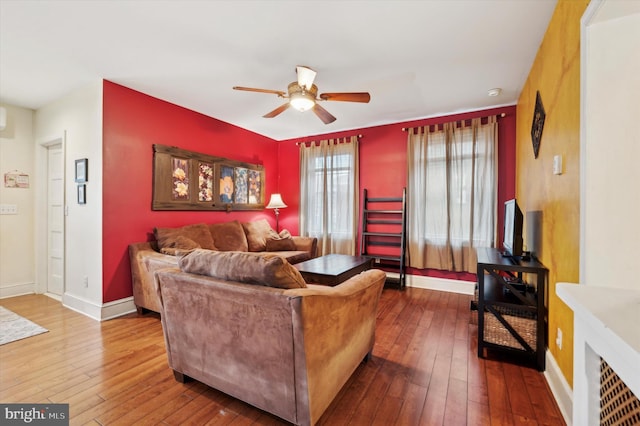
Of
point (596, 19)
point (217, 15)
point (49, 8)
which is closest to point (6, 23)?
point (49, 8)

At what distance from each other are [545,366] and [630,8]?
6.98 feet

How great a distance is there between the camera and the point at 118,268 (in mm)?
2998

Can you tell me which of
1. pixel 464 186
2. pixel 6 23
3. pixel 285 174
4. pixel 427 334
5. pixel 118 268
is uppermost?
pixel 6 23

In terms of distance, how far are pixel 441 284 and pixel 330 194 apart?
228cm

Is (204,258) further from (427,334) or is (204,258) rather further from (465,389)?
(427,334)

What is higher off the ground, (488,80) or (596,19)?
(488,80)

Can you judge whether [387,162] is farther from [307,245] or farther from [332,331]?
[332,331]

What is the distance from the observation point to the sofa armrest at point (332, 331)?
1.26m

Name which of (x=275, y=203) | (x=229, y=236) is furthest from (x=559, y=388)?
(x=275, y=203)

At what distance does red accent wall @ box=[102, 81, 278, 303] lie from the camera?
292cm

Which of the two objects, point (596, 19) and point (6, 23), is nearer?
point (596, 19)

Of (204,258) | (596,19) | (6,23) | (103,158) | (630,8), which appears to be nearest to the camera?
(630,8)

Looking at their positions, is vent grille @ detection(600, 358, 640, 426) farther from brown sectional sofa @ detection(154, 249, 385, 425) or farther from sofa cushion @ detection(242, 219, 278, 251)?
sofa cushion @ detection(242, 219, 278, 251)

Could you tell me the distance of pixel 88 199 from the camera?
118 inches
